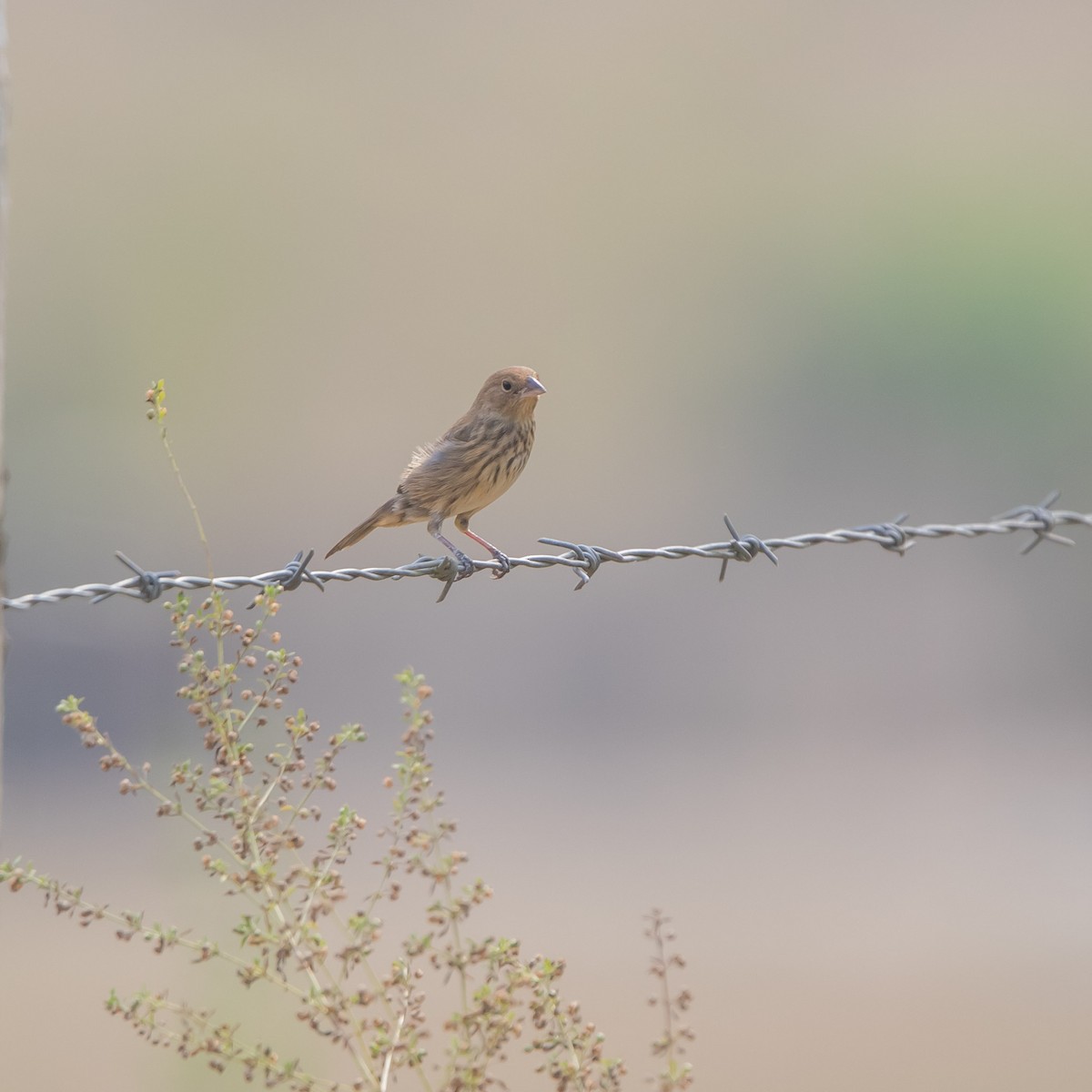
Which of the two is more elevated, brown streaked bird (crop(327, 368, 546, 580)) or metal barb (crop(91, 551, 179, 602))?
brown streaked bird (crop(327, 368, 546, 580))

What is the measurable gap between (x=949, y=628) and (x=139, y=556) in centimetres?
1581

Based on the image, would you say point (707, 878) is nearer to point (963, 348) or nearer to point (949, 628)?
point (949, 628)

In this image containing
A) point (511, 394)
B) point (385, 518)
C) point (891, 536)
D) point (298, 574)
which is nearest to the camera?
point (298, 574)

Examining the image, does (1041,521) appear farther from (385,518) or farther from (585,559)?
(385,518)

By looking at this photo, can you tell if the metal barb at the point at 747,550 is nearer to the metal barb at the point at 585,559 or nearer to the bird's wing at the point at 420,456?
the metal barb at the point at 585,559

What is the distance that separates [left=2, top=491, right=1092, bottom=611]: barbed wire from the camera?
3.10 meters

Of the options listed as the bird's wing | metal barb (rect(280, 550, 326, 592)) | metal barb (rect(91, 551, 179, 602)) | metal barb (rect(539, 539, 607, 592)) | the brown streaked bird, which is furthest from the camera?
the bird's wing

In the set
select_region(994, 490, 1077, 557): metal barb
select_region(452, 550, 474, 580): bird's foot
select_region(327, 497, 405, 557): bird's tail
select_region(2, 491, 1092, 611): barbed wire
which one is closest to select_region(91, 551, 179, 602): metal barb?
select_region(2, 491, 1092, 611): barbed wire

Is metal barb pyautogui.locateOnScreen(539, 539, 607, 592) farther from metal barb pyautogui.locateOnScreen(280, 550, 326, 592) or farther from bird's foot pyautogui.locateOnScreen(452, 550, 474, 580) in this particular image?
metal barb pyautogui.locateOnScreen(280, 550, 326, 592)

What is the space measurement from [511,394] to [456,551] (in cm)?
84

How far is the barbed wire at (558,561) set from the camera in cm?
310

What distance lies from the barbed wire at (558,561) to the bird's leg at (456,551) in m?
0.06

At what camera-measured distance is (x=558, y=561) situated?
3881 millimetres

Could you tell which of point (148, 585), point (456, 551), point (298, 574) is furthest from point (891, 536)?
point (148, 585)
